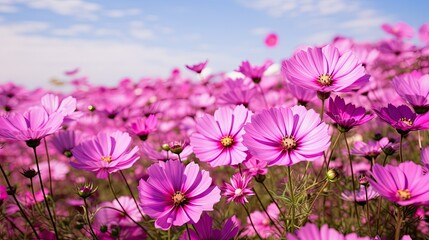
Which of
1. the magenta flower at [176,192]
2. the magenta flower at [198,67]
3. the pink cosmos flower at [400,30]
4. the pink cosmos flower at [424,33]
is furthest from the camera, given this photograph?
the pink cosmos flower at [400,30]

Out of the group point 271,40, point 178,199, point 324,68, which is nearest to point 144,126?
point 178,199

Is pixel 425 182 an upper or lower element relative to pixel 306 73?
lower

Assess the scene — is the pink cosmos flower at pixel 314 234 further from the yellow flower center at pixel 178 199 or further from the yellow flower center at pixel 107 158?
the yellow flower center at pixel 107 158

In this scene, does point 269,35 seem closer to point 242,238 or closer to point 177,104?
point 177,104

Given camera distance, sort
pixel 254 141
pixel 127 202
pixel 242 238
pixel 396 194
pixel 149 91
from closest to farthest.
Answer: pixel 396 194 → pixel 254 141 → pixel 242 238 → pixel 127 202 → pixel 149 91

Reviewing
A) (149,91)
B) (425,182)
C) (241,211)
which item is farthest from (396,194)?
(149,91)

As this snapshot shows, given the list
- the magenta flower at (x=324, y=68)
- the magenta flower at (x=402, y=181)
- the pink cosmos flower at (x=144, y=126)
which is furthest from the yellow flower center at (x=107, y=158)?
the magenta flower at (x=402, y=181)
